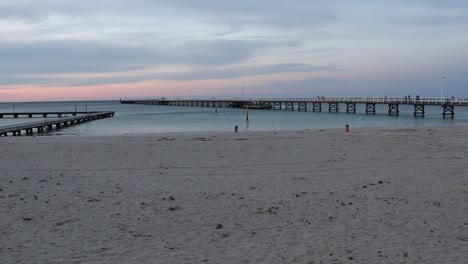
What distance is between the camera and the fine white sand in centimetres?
534

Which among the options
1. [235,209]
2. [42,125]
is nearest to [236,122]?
[42,125]

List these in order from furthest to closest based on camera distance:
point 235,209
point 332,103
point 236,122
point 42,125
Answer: point 332,103, point 236,122, point 42,125, point 235,209

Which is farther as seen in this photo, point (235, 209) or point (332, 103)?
point (332, 103)

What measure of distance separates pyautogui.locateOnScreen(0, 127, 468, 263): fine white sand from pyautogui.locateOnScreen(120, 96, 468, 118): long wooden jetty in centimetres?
3775

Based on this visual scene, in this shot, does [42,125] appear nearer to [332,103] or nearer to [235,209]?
[235,209]

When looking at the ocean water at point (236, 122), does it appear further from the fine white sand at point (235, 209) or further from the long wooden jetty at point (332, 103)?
the fine white sand at point (235, 209)

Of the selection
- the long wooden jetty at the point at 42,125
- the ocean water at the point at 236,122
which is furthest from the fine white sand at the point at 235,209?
the ocean water at the point at 236,122

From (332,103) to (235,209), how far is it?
249ft

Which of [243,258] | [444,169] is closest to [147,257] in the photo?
[243,258]

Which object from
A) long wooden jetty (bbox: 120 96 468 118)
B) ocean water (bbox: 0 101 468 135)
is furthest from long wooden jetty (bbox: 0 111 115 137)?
long wooden jetty (bbox: 120 96 468 118)

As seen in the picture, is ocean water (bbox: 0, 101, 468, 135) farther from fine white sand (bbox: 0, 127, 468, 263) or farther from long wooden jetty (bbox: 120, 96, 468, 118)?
fine white sand (bbox: 0, 127, 468, 263)

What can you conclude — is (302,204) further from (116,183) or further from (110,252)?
(116,183)

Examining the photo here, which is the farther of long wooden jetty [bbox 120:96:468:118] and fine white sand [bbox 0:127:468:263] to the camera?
long wooden jetty [bbox 120:96:468:118]

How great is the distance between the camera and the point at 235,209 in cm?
731
